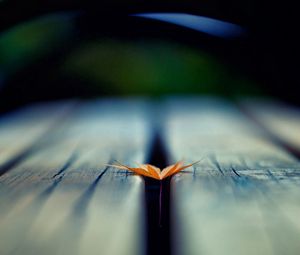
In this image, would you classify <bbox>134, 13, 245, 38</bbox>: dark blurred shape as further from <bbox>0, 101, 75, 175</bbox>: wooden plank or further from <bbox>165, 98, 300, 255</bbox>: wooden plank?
<bbox>165, 98, 300, 255</bbox>: wooden plank

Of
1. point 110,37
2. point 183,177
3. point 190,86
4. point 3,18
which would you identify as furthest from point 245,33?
point 183,177

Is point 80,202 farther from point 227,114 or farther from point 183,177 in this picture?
point 227,114

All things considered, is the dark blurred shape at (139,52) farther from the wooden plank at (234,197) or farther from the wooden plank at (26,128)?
the wooden plank at (234,197)

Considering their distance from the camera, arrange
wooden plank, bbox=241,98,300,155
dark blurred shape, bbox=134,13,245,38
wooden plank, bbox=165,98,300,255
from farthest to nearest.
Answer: dark blurred shape, bbox=134,13,245,38 → wooden plank, bbox=241,98,300,155 → wooden plank, bbox=165,98,300,255

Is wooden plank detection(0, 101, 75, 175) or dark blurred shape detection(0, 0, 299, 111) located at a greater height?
dark blurred shape detection(0, 0, 299, 111)

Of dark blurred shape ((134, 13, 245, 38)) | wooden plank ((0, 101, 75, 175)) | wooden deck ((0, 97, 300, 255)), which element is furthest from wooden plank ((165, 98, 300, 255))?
dark blurred shape ((134, 13, 245, 38))

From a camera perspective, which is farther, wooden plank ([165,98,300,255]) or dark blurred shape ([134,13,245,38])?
dark blurred shape ([134,13,245,38])

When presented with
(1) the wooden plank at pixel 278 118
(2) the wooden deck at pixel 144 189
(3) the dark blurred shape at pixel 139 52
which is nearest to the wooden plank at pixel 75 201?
(2) the wooden deck at pixel 144 189
